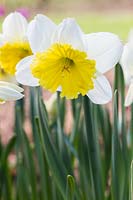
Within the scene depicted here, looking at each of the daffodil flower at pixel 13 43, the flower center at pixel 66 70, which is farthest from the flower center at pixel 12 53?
the flower center at pixel 66 70

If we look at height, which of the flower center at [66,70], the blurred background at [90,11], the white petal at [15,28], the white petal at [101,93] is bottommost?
the white petal at [101,93]

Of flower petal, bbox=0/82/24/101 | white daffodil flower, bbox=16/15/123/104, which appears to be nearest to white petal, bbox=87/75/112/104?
white daffodil flower, bbox=16/15/123/104

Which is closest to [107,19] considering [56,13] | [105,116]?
[56,13]

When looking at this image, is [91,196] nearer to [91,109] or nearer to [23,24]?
[91,109]

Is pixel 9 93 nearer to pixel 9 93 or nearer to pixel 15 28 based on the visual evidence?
pixel 9 93

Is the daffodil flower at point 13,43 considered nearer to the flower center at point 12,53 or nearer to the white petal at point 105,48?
the flower center at point 12,53

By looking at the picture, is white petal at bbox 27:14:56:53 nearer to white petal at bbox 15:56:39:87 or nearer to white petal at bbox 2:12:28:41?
white petal at bbox 15:56:39:87

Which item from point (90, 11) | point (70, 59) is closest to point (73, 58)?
point (70, 59)

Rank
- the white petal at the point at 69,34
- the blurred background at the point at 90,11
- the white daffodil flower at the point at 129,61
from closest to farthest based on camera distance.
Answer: the white petal at the point at 69,34 < the white daffodil flower at the point at 129,61 < the blurred background at the point at 90,11
